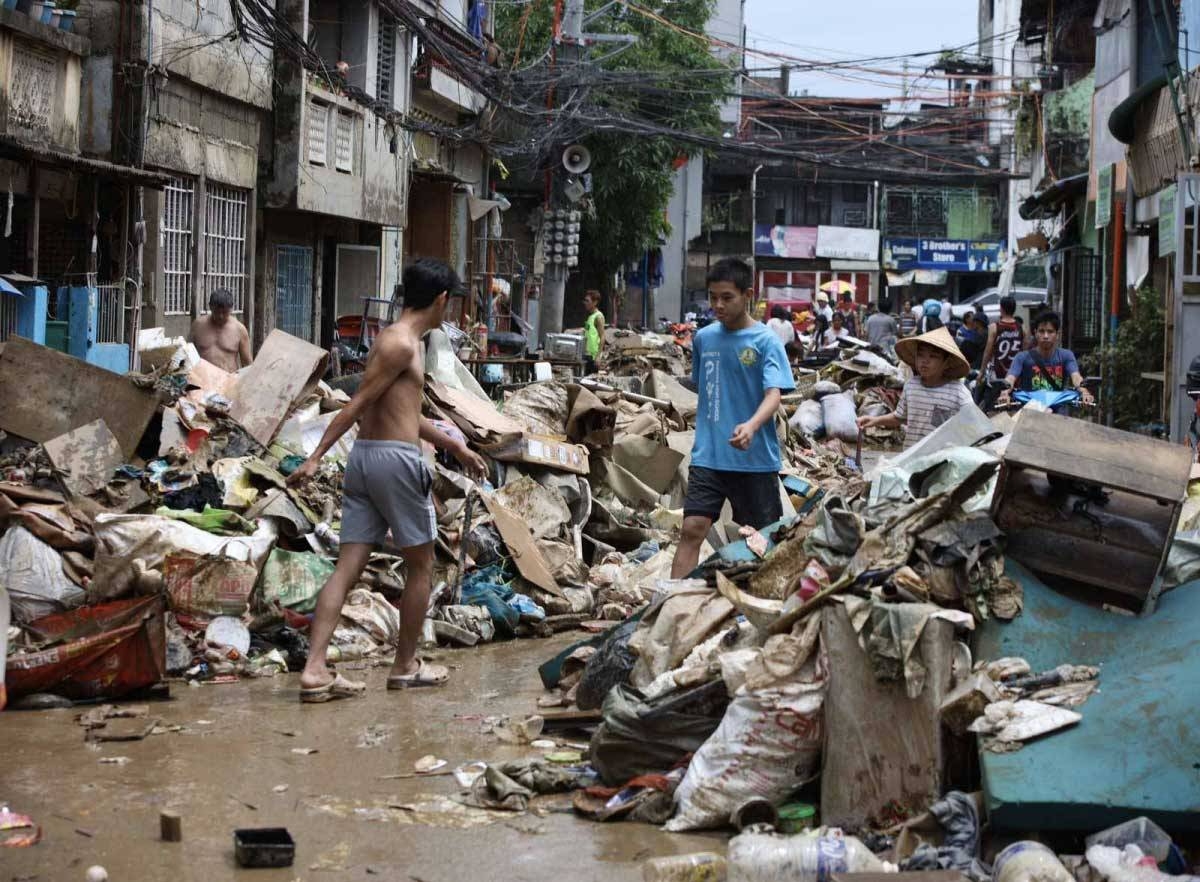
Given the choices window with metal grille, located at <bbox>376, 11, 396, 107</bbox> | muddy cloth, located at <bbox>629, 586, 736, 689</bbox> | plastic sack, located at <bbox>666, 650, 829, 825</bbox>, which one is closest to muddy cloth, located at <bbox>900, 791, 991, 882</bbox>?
plastic sack, located at <bbox>666, 650, 829, 825</bbox>

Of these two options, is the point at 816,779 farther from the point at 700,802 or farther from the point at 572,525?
the point at 572,525

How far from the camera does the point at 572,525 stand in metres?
9.43

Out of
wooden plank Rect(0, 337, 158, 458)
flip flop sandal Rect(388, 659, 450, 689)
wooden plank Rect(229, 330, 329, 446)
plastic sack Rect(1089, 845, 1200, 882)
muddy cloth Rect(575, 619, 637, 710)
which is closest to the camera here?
plastic sack Rect(1089, 845, 1200, 882)

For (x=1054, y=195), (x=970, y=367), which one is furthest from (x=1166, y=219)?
(x=1054, y=195)

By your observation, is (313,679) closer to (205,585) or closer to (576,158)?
(205,585)

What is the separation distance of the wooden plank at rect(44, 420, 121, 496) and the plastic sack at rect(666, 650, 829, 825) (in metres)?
4.28

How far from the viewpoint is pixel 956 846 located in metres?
3.88

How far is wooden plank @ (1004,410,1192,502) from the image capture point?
14.9 ft

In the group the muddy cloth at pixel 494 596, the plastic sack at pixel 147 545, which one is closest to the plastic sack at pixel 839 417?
the muddy cloth at pixel 494 596

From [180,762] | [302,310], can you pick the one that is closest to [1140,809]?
[180,762]

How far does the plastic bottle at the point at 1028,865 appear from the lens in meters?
3.55

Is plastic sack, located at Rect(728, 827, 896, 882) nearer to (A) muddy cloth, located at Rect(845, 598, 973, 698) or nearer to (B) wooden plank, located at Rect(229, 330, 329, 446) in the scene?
(A) muddy cloth, located at Rect(845, 598, 973, 698)

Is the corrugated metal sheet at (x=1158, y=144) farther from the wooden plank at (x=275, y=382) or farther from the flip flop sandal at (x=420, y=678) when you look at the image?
the flip flop sandal at (x=420, y=678)

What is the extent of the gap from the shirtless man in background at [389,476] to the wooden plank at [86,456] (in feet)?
7.04
